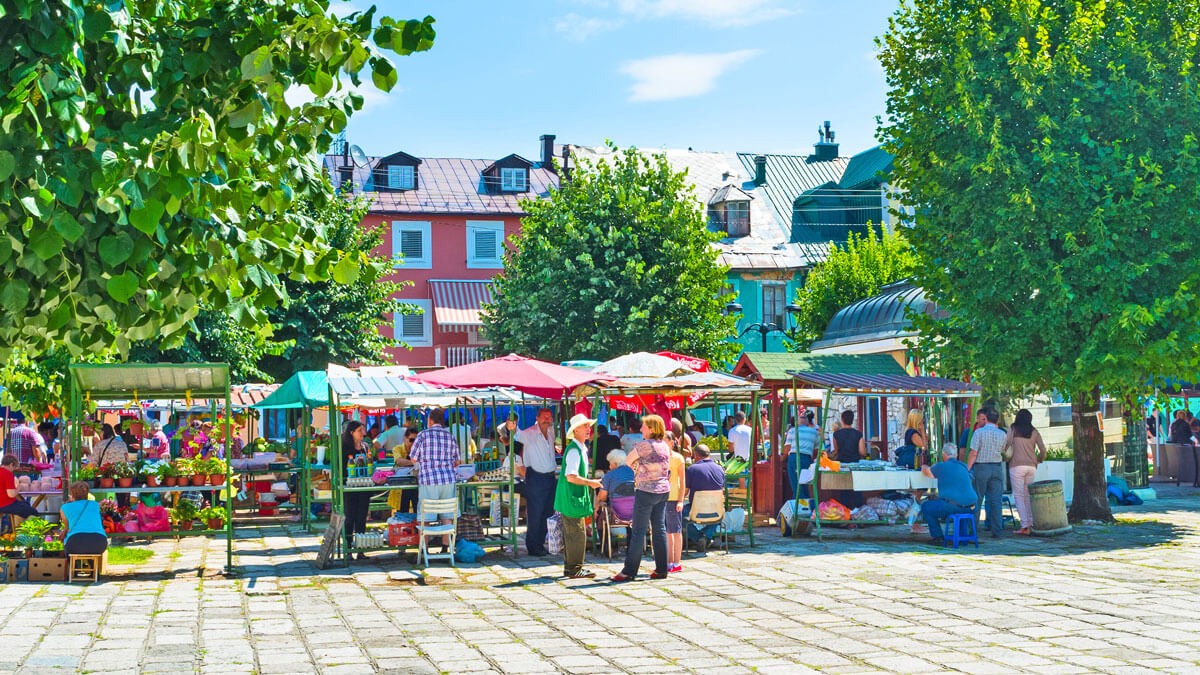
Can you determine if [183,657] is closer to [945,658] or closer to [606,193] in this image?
[945,658]

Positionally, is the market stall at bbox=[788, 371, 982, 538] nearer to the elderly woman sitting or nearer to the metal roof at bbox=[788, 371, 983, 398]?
the metal roof at bbox=[788, 371, 983, 398]

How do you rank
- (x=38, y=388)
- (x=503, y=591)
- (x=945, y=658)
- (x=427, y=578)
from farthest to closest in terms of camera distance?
(x=38, y=388), (x=427, y=578), (x=503, y=591), (x=945, y=658)

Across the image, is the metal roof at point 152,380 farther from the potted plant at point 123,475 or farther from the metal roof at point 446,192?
the metal roof at point 446,192

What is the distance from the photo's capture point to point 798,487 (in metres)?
16.7

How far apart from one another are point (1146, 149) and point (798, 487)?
6.52m

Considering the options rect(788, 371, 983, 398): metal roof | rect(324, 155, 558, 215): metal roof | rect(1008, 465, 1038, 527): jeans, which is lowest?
rect(1008, 465, 1038, 527): jeans

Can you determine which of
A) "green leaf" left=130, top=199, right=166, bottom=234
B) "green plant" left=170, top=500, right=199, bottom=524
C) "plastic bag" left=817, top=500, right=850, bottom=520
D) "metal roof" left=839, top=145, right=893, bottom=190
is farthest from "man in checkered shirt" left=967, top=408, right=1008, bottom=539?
"metal roof" left=839, top=145, right=893, bottom=190

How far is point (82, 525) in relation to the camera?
12.7m

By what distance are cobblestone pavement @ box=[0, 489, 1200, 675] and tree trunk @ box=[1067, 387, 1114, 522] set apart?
10.6ft

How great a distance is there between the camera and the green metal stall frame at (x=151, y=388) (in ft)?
44.6

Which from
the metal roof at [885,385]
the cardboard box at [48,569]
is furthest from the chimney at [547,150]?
the cardboard box at [48,569]

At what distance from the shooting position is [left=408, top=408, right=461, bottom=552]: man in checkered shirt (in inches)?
558

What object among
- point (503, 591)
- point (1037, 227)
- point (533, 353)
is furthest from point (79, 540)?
point (533, 353)

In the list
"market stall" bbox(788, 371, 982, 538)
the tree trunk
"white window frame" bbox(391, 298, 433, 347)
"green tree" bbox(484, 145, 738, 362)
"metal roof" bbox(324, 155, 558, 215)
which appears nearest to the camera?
"market stall" bbox(788, 371, 982, 538)
